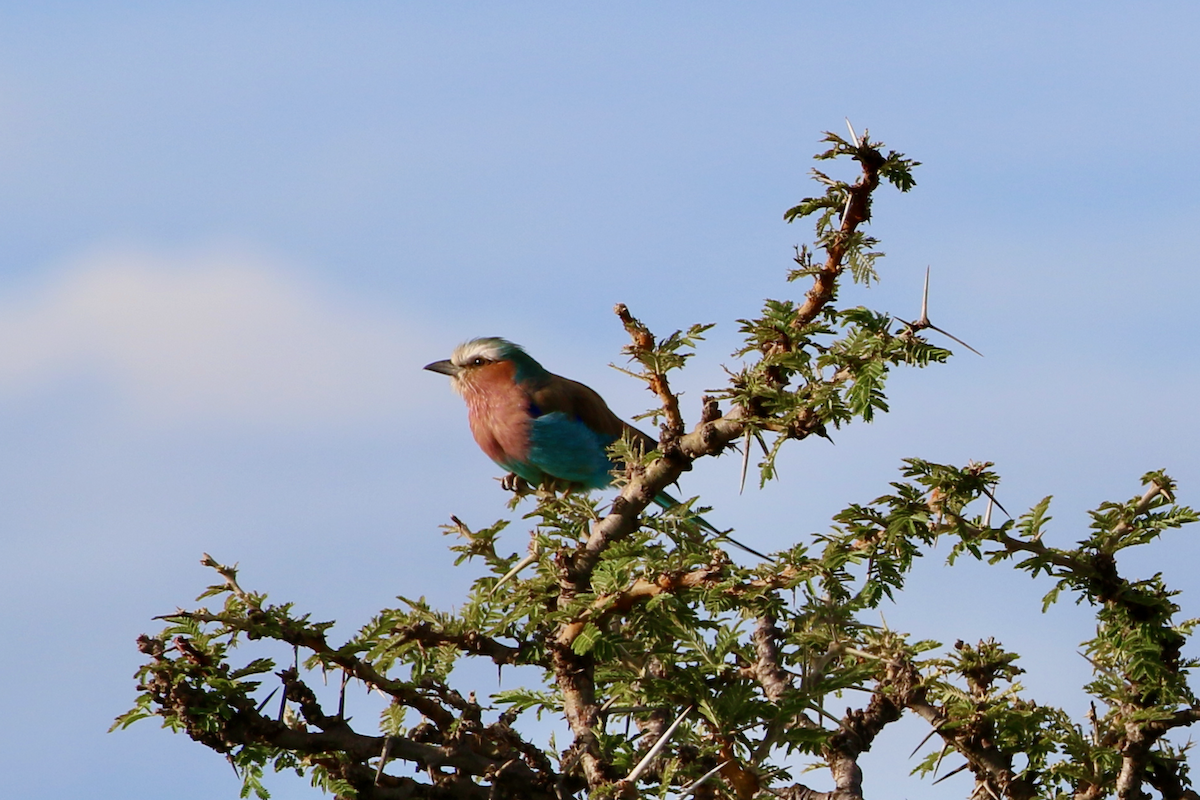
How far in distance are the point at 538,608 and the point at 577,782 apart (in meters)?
0.64

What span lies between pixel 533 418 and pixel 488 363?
0.71 metres

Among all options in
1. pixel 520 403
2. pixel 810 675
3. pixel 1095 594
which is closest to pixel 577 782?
pixel 810 675

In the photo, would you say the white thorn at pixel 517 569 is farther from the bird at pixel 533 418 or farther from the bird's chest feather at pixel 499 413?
the bird's chest feather at pixel 499 413

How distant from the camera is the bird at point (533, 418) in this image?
7.98m

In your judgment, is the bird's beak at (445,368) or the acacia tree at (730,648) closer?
the acacia tree at (730,648)

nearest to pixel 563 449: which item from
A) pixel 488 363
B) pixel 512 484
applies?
pixel 512 484

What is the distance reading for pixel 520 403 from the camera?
8.21 m

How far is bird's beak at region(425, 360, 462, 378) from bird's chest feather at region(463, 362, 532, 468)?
19 centimetres

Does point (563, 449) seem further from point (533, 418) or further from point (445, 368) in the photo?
point (445, 368)

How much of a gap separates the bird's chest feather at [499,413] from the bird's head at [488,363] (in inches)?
0.4

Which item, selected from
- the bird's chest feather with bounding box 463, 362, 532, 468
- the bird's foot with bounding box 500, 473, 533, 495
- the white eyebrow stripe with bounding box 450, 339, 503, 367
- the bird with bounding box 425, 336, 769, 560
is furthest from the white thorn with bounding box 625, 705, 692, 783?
the white eyebrow stripe with bounding box 450, 339, 503, 367

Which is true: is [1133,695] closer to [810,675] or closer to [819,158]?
[810,675]

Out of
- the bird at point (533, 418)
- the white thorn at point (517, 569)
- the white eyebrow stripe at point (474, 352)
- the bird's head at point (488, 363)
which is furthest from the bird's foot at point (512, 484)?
the white thorn at point (517, 569)

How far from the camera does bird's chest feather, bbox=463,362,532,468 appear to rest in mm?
8047
